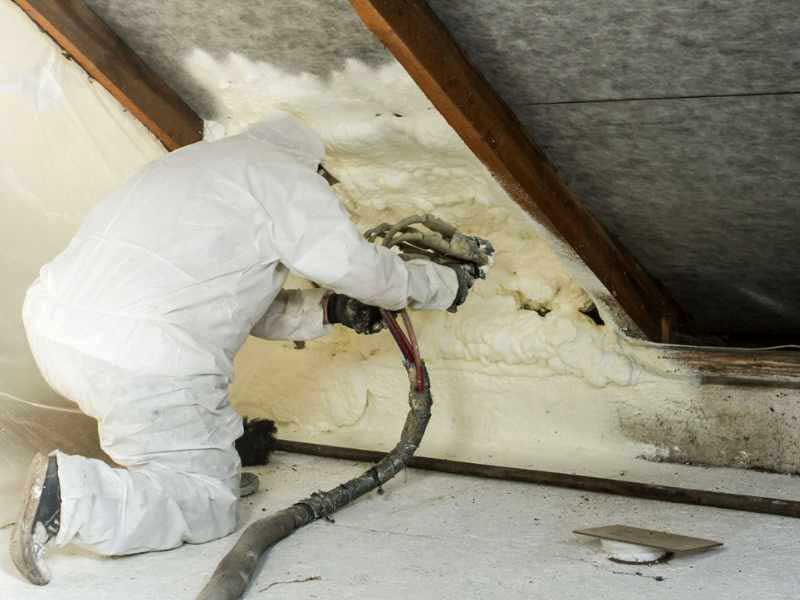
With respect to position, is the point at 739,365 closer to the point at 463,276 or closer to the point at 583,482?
the point at 583,482

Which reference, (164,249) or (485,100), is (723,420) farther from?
(164,249)

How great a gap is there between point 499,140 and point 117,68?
114 cm

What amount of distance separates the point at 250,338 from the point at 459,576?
61.1 inches

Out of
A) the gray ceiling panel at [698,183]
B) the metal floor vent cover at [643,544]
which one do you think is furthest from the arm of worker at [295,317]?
the metal floor vent cover at [643,544]

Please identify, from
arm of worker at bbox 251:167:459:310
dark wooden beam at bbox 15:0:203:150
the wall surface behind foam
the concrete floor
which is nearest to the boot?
the concrete floor

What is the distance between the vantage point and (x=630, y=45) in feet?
6.55

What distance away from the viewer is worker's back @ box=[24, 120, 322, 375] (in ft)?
7.15

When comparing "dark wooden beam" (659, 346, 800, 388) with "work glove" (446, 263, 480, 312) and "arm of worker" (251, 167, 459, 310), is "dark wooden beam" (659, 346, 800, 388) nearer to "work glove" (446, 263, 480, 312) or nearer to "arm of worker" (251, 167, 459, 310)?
"work glove" (446, 263, 480, 312)

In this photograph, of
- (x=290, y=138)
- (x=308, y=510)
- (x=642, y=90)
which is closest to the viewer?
(x=642, y=90)

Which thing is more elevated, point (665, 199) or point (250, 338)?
point (665, 199)

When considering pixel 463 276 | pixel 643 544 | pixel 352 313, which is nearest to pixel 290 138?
pixel 352 313

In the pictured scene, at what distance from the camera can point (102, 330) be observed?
217cm

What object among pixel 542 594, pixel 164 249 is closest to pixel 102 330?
pixel 164 249

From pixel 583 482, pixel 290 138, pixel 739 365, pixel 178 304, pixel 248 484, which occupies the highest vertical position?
pixel 290 138
